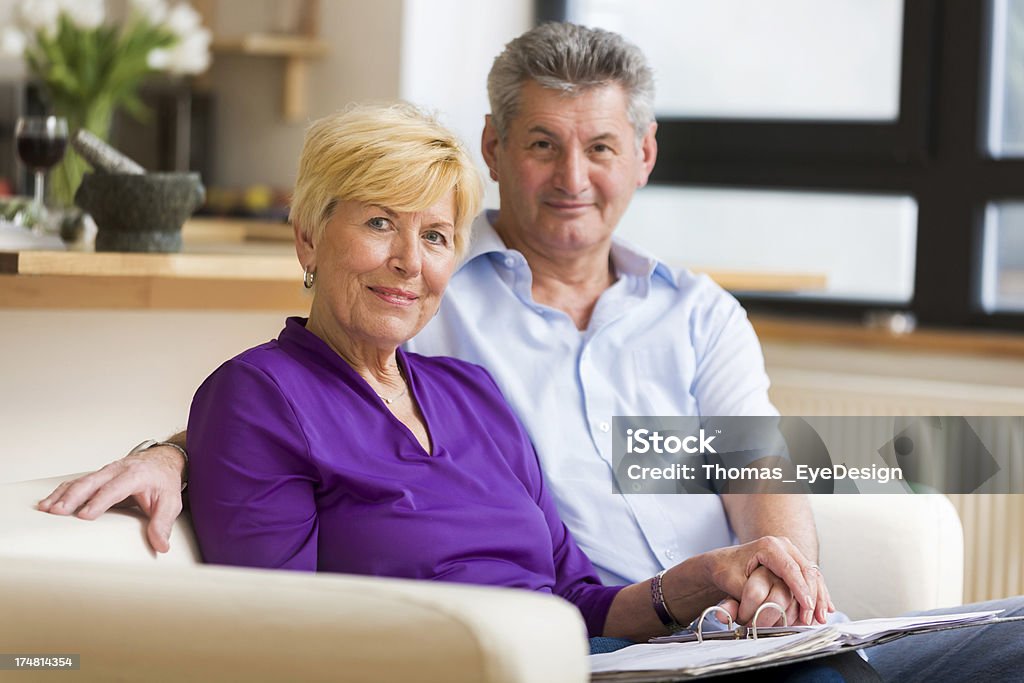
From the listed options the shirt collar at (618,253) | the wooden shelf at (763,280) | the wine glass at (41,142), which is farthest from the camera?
the wooden shelf at (763,280)

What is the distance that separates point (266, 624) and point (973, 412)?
236 cm

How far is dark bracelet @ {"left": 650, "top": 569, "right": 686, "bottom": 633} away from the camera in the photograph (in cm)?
158

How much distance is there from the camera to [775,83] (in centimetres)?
377

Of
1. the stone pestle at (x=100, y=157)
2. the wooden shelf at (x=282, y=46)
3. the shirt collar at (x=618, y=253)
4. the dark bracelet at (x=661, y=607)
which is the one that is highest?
the wooden shelf at (x=282, y=46)

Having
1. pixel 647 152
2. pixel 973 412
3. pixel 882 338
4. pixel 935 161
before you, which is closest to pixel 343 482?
pixel 647 152

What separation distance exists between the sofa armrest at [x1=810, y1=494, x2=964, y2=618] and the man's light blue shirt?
161 mm

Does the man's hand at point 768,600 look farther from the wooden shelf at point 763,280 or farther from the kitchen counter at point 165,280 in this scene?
the wooden shelf at point 763,280

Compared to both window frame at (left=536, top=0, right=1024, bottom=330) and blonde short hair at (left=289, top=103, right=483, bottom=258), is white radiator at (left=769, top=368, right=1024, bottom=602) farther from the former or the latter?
blonde short hair at (left=289, top=103, right=483, bottom=258)

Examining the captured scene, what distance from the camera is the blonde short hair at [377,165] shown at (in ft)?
4.85

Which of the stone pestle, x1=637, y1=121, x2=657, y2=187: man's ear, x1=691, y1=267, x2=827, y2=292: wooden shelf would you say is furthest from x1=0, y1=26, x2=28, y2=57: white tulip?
x1=637, y1=121, x2=657, y2=187: man's ear

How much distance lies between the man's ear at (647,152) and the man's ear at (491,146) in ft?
0.67

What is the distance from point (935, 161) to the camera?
11.5 feet

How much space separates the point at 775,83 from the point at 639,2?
49 centimetres

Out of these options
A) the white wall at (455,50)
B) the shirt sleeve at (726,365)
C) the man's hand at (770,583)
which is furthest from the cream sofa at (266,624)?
the white wall at (455,50)
